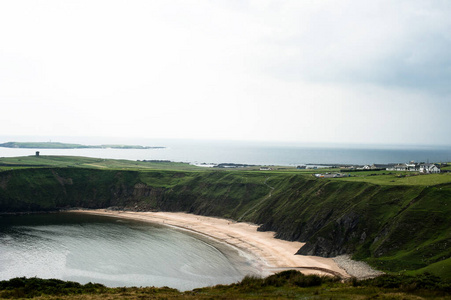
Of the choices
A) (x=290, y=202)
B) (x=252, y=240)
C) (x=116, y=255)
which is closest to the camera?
(x=116, y=255)

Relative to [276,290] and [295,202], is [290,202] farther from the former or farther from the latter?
[276,290]

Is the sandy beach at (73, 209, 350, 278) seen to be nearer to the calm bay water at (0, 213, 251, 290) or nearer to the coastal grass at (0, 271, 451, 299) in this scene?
the calm bay water at (0, 213, 251, 290)

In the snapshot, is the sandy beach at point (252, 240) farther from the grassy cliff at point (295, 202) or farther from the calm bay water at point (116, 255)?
the calm bay water at point (116, 255)

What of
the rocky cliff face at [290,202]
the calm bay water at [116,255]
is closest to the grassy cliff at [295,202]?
the rocky cliff face at [290,202]

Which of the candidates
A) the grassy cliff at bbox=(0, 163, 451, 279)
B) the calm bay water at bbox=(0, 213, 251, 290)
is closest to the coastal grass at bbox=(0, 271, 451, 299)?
the grassy cliff at bbox=(0, 163, 451, 279)

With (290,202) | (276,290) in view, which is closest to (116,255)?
(276,290)

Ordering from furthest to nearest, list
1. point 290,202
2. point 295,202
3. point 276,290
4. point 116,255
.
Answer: point 290,202
point 295,202
point 116,255
point 276,290
